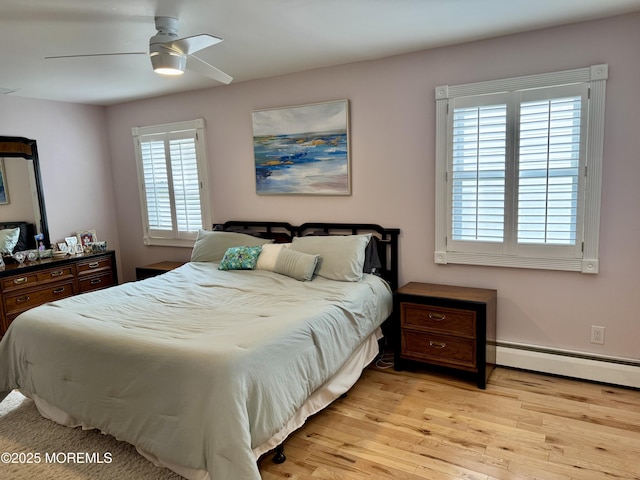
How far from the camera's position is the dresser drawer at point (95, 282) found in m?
4.61

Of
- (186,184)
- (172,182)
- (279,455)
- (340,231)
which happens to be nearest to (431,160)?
(340,231)

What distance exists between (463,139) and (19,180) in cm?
432

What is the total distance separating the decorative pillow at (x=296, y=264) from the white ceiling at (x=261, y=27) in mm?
1582

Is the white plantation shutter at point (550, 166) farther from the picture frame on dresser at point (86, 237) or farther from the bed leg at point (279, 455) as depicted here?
the picture frame on dresser at point (86, 237)

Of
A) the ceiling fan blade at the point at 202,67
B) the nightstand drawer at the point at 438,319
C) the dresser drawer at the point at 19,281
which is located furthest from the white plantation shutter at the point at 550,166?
the dresser drawer at the point at 19,281

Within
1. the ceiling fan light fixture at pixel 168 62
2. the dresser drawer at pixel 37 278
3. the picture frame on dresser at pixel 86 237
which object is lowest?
the dresser drawer at pixel 37 278

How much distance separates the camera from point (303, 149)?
4016 millimetres

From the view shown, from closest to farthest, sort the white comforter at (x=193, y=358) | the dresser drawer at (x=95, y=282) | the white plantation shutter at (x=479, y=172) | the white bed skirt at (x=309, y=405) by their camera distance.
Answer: the white comforter at (x=193, y=358)
the white bed skirt at (x=309, y=405)
the white plantation shutter at (x=479, y=172)
the dresser drawer at (x=95, y=282)

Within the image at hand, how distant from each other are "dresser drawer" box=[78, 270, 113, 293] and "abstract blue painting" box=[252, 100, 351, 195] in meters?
2.04

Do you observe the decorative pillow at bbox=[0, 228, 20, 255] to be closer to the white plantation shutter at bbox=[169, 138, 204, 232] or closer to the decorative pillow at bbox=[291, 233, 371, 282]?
the white plantation shutter at bbox=[169, 138, 204, 232]

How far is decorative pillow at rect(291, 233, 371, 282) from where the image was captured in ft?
11.1

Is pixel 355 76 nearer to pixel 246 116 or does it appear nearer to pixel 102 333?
pixel 246 116

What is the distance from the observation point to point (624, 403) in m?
2.80

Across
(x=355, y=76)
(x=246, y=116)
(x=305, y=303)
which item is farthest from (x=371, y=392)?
(x=246, y=116)
